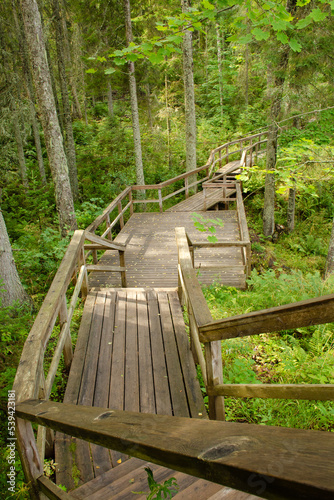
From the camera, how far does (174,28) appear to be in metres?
3.05

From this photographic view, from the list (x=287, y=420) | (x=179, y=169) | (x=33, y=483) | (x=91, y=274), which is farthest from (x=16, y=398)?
(x=179, y=169)

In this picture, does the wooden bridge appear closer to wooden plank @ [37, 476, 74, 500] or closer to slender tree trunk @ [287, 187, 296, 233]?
wooden plank @ [37, 476, 74, 500]

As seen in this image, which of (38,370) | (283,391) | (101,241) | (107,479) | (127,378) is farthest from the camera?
(101,241)

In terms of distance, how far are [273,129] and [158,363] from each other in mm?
9440

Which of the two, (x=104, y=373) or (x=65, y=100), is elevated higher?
(x=65, y=100)

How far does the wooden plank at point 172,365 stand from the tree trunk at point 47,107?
10.7 feet

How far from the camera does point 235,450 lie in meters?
0.77

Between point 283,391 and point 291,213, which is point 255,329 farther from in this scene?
point 291,213

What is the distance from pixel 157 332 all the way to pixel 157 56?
319 centimetres

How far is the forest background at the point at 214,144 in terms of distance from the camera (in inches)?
131

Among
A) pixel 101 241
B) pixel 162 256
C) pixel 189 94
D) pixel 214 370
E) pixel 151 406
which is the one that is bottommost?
pixel 151 406

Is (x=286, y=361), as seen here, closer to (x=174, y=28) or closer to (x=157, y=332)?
(x=157, y=332)

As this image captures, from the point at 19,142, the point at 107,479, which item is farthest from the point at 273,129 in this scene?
the point at 107,479

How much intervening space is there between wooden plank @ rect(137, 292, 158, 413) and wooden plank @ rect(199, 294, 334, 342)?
1374 millimetres
